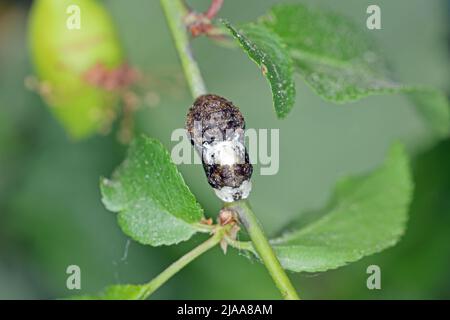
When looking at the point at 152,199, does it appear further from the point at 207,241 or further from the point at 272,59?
the point at 272,59

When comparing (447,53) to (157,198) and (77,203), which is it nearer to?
(77,203)

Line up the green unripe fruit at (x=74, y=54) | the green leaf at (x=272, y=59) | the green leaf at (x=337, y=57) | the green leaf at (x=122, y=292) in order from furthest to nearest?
the green unripe fruit at (x=74, y=54) → the green leaf at (x=337, y=57) → the green leaf at (x=122, y=292) → the green leaf at (x=272, y=59)

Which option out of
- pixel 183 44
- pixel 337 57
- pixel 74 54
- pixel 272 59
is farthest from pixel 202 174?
pixel 272 59

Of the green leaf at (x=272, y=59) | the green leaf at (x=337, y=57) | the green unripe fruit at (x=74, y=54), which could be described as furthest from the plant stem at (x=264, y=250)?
the green unripe fruit at (x=74, y=54)

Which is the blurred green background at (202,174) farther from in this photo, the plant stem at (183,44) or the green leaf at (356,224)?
the plant stem at (183,44)

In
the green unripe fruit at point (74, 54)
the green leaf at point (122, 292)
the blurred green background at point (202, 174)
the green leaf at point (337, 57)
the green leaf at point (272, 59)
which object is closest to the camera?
the green leaf at point (272, 59)

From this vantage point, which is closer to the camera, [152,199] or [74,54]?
[152,199]

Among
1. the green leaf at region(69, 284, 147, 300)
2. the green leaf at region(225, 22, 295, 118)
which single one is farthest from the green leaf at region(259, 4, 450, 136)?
the green leaf at region(69, 284, 147, 300)
